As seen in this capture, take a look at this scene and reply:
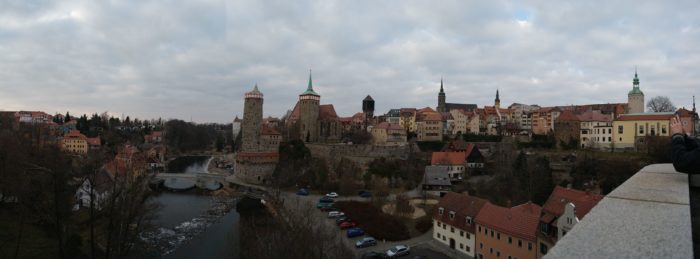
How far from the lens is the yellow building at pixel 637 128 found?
35.0m

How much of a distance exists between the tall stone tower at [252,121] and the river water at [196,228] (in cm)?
918

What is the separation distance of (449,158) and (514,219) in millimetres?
20739

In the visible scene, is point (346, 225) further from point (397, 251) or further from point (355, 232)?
point (397, 251)

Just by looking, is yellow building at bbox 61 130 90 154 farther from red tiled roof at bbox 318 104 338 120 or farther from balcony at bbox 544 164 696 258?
balcony at bbox 544 164 696 258

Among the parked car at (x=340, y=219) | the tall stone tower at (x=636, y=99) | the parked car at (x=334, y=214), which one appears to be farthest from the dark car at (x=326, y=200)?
the tall stone tower at (x=636, y=99)

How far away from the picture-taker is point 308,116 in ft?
171

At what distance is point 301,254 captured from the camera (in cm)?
1263

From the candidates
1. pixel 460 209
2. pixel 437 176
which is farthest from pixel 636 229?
pixel 437 176

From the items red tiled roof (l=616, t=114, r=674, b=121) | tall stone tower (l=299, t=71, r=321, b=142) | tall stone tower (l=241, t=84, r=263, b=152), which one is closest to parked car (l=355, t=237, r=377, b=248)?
tall stone tower (l=241, t=84, r=263, b=152)

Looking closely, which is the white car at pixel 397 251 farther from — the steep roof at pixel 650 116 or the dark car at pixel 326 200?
the steep roof at pixel 650 116

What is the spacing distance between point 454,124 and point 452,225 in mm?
38577

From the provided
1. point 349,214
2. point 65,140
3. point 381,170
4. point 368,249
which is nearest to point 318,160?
point 381,170

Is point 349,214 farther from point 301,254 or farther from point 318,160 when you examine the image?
point 318,160

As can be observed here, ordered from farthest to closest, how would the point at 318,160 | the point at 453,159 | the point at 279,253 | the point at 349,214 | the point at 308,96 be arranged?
1. the point at 308,96
2. the point at 318,160
3. the point at 453,159
4. the point at 349,214
5. the point at 279,253
